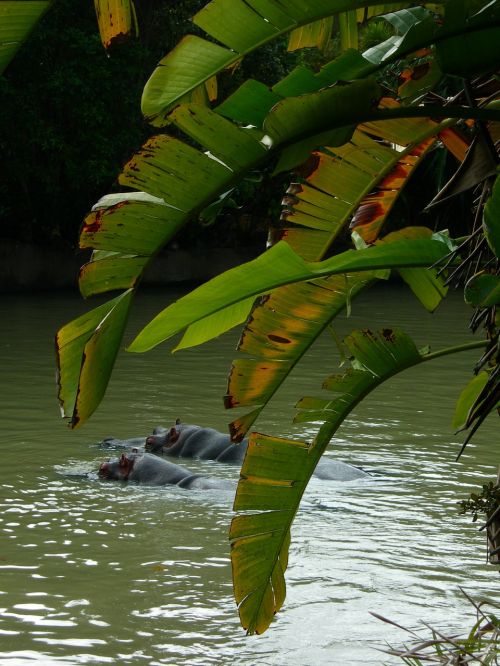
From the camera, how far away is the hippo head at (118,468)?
655cm

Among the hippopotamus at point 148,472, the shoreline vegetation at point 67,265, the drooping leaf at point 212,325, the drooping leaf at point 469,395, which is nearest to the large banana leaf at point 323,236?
the drooping leaf at point 212,325

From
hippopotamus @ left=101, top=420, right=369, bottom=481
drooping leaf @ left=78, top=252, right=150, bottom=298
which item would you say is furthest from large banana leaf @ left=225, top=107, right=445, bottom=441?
hippopotamus @ left=101, top=420, right=369, bottom=481

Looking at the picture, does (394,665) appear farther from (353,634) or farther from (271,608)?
(271,608)

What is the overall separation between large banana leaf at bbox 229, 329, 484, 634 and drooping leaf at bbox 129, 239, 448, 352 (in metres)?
0.46

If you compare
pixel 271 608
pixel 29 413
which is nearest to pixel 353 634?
pixel 271 608

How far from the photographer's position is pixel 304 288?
3.19 metres

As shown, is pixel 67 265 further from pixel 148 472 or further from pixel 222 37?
pixel 222 37

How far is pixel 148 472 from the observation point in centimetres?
655

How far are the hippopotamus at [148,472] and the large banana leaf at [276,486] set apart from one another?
3269 millimetres

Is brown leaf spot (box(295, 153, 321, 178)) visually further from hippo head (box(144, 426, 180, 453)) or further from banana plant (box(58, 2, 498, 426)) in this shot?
hippo head (box(144, 426, 180, 453))

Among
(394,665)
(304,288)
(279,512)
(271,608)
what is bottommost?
(394,665)

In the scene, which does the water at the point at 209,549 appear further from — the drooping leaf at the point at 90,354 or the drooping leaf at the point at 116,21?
the drooping leaf at the point at 116,21

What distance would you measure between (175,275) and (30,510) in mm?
18015

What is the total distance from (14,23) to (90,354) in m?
0.77
